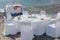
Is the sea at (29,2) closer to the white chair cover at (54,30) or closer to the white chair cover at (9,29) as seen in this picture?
the white chair cover at (9,29)

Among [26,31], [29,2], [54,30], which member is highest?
[29,2]

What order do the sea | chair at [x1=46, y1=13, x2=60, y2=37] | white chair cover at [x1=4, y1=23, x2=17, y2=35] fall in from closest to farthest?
chair at [x1=46, y1=13, x2=60, y2=37] → white chair cover at [x1=4, y1=23, x2=17, y2=35] → the sea

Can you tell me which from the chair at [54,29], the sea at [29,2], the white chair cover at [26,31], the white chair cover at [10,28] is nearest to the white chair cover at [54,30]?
the chair at [54,29]

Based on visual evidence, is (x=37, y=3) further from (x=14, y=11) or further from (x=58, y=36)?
(x=58, y=36)

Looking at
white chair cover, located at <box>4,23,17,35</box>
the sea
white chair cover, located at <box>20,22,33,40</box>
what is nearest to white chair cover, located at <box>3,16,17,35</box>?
white chair cover, located at <box>4,23,17,35</box>

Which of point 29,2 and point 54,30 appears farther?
point 29,2

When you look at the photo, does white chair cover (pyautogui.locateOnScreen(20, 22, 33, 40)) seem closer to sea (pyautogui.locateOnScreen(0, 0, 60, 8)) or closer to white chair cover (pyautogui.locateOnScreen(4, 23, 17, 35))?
white chair cover (pyautogui.locateOnScreen(4, 23, 17, 35))

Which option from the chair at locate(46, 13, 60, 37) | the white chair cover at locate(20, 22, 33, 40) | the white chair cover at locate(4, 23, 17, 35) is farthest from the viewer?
the white chair cover at locate(4, 23, 17, 35)

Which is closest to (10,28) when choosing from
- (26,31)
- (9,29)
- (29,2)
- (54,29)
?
(9,29)

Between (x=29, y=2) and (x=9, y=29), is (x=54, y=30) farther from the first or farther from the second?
(x=29, y=2)

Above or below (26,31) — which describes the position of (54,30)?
below

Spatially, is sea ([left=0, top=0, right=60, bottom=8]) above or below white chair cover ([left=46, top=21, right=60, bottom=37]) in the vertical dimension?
above

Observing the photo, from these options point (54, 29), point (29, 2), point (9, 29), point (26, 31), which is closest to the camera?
point (26, 31)

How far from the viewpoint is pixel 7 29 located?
5.73 meters
